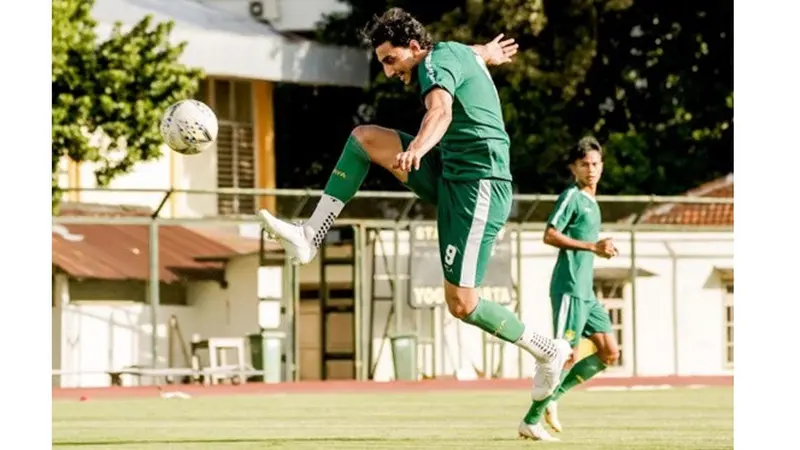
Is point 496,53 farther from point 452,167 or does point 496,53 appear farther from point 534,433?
point 534,433

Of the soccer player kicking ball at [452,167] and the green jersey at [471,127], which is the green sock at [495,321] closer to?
the soccer player kicking ball at [452,167]

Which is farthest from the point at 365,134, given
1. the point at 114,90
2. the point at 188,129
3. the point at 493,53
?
the point at 114,90

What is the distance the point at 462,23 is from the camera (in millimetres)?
34094

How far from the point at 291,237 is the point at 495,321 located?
3.94ft

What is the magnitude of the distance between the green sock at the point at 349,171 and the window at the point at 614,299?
2411cm

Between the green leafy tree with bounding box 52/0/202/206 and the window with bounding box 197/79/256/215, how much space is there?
10.1m

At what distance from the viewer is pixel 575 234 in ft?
42.8

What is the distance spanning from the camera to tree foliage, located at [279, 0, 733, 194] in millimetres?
34938

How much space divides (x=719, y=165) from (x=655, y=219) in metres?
2.53

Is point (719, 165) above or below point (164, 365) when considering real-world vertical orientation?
above

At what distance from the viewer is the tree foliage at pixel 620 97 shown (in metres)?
34.9
